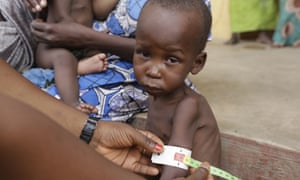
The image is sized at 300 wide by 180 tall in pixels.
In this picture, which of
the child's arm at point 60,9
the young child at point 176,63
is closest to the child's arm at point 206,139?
the young child at point 176,63

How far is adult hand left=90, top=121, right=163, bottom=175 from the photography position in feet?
4.95

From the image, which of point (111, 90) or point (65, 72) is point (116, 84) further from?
point (65, 72)

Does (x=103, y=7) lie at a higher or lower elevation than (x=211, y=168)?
higher

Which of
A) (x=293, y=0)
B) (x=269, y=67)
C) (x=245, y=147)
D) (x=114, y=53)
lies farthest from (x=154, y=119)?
(x=293, y=0)

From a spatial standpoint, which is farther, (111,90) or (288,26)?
(288,26)

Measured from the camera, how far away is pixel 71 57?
2.02 m

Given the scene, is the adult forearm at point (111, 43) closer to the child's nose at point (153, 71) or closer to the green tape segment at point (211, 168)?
the child's nose at point (153, 71)

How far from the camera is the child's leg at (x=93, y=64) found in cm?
199

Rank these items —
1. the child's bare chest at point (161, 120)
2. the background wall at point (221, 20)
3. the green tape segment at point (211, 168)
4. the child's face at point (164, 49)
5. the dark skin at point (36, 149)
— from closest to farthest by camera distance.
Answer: the dark skin at point (36, 149) < the green tape segment at point (211, 168) < the child's face at point (164, 49) < the child's bare chest at point (161, 120) < the background wall at point (221, 20)

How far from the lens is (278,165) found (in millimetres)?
1644

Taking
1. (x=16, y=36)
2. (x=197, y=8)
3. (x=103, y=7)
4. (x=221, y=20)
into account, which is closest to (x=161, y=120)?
(x=197, y=8)

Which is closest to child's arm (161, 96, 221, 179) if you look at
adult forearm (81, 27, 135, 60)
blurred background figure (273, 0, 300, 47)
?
adult forearm (81, 27, 135, 60)

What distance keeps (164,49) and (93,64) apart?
511mm

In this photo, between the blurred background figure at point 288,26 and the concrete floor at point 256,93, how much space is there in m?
0.25
